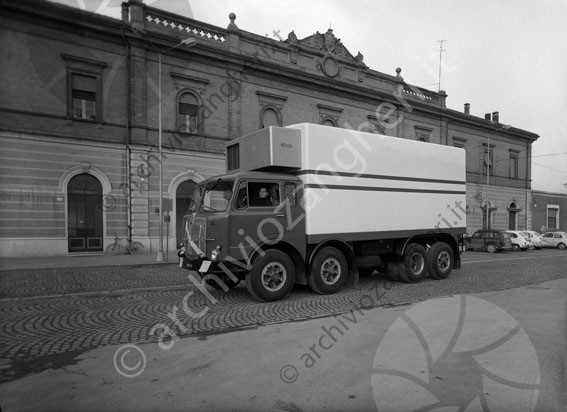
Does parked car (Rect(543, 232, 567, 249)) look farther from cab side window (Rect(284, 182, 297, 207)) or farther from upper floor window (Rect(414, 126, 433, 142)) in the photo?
cab side window (Rect(284, 182, 297, 207))

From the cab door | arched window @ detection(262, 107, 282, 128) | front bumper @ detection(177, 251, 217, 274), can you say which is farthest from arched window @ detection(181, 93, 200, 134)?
the cab door

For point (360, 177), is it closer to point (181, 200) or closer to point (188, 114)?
point (181, 200)

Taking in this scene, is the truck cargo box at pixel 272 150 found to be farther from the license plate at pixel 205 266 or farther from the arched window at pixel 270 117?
the arched window at pixel 270 117

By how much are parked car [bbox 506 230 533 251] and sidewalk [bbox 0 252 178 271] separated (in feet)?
74.0

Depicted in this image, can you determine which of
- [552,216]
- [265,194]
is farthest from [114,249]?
[552,216]

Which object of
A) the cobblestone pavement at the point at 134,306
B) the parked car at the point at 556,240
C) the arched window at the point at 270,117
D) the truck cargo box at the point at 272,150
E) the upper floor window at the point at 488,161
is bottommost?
the parked car at the point at 556,240

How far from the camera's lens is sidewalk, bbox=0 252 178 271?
1389 centimetres

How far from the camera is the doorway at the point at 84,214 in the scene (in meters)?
17.9

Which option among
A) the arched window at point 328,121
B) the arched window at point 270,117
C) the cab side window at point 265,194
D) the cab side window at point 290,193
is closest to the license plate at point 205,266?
the cab side window at point 265,194

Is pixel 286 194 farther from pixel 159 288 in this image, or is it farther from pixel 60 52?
pixel 60 52

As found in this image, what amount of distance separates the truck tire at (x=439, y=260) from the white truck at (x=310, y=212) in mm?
253

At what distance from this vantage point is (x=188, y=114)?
69.9 ft

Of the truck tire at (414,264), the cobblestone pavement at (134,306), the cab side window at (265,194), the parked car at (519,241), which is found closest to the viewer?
the cobblestone pavement at (134,306)

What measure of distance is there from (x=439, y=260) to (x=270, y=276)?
5.74 meters
